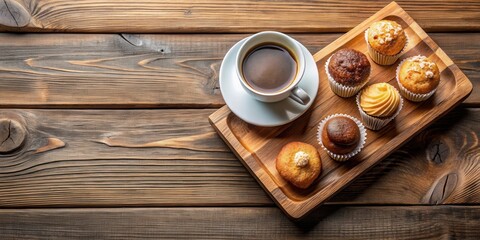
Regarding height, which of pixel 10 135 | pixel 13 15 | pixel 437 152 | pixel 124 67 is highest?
pixel 13 15

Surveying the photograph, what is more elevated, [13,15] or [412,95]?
[13,15]

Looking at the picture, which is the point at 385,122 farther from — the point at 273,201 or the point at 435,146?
the point at 273,201

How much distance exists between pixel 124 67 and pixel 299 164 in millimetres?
563

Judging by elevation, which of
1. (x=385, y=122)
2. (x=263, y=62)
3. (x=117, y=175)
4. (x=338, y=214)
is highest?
(x=263, y=62)

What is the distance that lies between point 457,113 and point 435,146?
11 cm

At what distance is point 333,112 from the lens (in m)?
1.62

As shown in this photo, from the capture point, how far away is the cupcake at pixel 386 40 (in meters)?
1.57

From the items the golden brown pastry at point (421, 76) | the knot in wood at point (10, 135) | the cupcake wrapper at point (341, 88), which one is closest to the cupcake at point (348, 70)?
the cupcake wrapper at point (341, 88)

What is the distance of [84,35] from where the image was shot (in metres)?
1.74

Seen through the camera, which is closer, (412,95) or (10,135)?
(412,95)

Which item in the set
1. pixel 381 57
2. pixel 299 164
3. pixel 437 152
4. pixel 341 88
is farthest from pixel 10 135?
pixel 437 152

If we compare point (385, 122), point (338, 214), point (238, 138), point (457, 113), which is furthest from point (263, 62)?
point (457, 113)

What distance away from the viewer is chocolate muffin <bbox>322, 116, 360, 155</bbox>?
150 centimetres

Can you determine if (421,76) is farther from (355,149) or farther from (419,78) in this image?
(355,149)
